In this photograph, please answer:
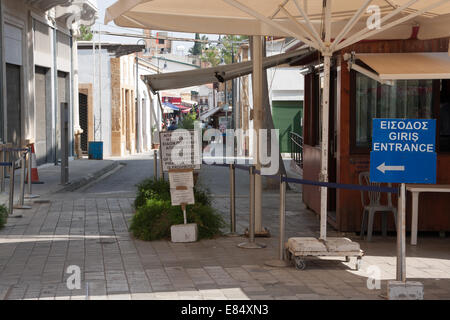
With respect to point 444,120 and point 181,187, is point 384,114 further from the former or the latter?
point 181,187

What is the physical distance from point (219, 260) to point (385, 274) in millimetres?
1846

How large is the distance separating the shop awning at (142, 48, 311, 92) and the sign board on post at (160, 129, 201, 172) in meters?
1.69

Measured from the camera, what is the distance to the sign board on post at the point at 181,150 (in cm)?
1007

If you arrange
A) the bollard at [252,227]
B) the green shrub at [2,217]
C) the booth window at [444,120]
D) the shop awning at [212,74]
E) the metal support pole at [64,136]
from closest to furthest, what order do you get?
the bollard at [252,227] → the booth window at [444,120] → the green shrub at [2,217] → the shop awning at [212,74] → the metal support pole at [64,136]

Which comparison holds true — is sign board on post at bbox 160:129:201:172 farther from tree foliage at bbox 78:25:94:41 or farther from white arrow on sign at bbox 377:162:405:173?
tree foliage at bbox 78:25:94:41

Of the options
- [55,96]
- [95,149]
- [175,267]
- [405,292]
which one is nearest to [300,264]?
[175,267]

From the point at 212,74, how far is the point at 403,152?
19.9 ft

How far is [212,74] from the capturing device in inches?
476

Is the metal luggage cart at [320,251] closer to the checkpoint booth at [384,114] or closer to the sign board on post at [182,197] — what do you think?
the sign board on post at [182,197]

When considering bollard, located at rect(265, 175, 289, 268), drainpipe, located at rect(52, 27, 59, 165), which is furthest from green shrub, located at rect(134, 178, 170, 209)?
drainpipe, located at rect(52, 27, 59, 165)

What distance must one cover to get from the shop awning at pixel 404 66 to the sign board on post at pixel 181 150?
2446 millimetres

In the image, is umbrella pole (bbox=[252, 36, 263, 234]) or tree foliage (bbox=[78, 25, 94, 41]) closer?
umbrella pole (bbox=[252, 36, 263, 234])

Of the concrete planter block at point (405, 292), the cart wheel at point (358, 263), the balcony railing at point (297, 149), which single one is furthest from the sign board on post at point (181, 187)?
the balcony railing at point (297, 149)

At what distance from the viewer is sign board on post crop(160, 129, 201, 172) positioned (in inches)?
397
